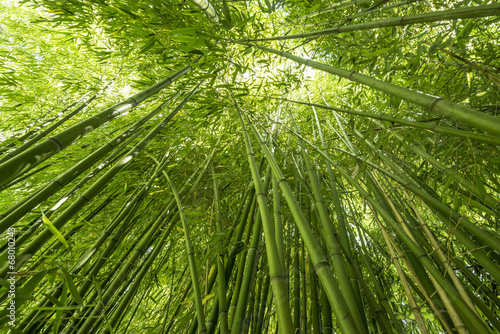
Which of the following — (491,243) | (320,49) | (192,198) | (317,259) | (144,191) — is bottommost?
(317,259)

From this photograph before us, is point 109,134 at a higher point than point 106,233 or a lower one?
higher

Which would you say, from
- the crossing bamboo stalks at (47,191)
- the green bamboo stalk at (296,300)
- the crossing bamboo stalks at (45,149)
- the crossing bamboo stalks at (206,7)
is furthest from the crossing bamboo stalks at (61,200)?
the green bamboo stalk at (296,300)

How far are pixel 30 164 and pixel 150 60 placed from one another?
1.90 meters

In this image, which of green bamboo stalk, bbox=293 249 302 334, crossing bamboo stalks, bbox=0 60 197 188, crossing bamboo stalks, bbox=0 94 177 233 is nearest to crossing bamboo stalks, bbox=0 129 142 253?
crossing bamboo stalks, bbox=0 94 177 233

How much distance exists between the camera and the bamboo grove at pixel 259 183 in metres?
0.90

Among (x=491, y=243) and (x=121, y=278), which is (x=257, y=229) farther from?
(x=491, y=243)

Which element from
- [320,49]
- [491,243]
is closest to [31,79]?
[320,49]

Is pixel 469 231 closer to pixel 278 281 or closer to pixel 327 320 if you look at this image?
pixel 327 320

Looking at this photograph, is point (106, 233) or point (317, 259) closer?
point (317, 259)

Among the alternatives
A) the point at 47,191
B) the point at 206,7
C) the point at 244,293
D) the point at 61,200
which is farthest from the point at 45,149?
the point at 206,7

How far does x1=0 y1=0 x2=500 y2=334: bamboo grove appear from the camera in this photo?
2.96 feet

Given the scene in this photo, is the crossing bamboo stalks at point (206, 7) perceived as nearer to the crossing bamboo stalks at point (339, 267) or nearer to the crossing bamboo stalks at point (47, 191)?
the crossing bamboo stalks at point (47, 191)

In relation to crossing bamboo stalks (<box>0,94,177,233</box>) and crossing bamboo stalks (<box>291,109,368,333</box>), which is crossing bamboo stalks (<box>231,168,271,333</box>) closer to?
A: crossing bamboo stalks (<box>291,109,368,333</box>)

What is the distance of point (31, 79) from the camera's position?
111 inches
